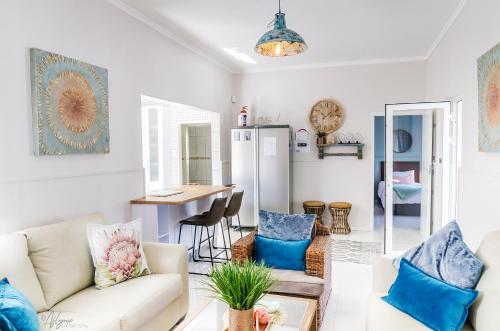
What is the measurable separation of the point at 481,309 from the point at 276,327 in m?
1.01

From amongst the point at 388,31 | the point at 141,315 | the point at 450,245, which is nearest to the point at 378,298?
the point at 450,245

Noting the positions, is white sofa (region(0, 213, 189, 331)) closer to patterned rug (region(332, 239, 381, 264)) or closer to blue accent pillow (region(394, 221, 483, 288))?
blue accent pillow (region(394, 221, 483, 288))

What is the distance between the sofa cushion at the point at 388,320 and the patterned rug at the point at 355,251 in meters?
2.18

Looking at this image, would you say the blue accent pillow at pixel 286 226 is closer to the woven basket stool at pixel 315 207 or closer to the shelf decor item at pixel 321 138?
the woven basket stool at pixel 315 207

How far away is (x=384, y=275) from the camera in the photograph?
235cm

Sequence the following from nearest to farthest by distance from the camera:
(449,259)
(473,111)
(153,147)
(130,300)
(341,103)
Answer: (449,259), (130,300), (473,111), (153,147), (341,103)

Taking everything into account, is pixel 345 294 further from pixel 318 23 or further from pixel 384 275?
pixel 318 23

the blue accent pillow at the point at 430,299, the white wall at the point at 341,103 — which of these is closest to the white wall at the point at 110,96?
the white wall at the point at 341,103

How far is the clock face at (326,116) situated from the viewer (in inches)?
229

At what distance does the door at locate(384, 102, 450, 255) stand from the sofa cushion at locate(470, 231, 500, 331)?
228cm

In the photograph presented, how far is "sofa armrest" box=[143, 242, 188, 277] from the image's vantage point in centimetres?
267

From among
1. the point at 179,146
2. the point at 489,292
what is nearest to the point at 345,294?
the point at 489,292

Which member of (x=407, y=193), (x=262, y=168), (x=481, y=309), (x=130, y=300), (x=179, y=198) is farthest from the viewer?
(x=262, y=168)

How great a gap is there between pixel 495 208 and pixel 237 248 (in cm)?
193
